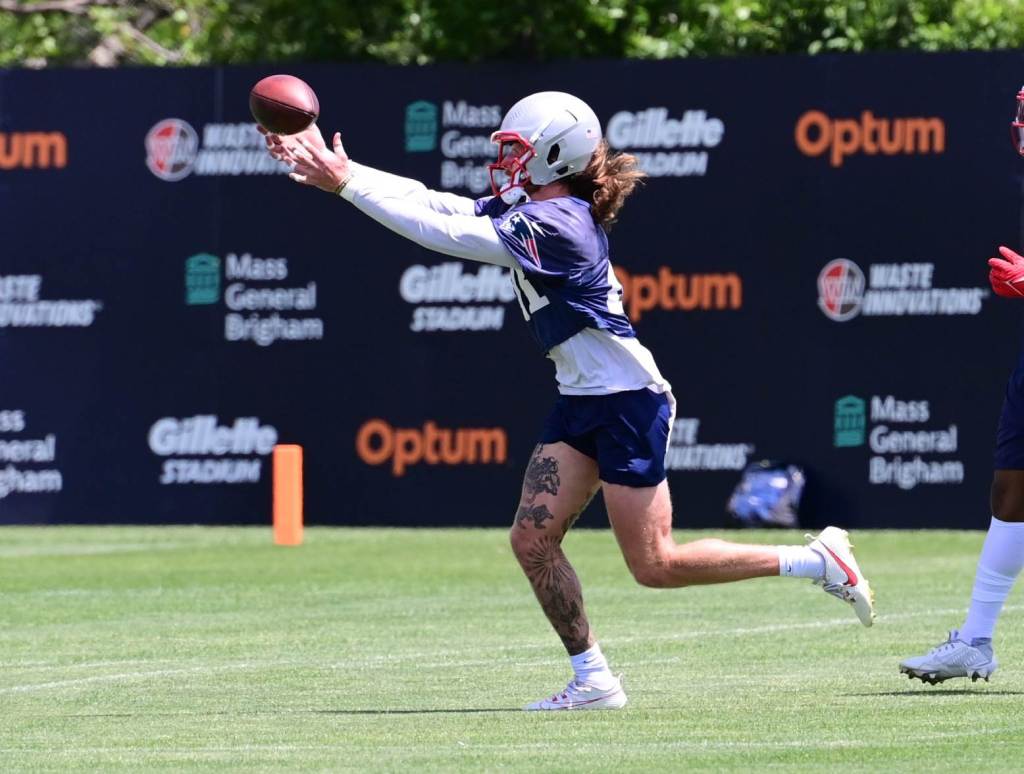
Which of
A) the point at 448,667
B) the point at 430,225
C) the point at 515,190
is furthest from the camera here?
the point at 448,667

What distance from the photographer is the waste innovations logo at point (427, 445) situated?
755 inches

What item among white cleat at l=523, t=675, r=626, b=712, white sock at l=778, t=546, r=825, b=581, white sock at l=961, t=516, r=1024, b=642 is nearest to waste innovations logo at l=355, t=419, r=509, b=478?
white sock at l=961, t=516, r=1024, b=642

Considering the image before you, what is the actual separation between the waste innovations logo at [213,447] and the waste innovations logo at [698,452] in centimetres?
336

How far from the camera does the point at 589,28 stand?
20.5m

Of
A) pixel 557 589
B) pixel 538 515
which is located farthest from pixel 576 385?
pixel 557 589

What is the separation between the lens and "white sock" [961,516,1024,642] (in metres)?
8.98

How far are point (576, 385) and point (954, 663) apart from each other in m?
1.78

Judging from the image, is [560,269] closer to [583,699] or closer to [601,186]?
[601,186]

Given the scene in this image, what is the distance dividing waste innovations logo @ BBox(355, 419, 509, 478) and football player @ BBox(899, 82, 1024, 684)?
33.8ft

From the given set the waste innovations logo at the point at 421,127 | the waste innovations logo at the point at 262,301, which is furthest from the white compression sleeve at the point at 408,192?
the waste innovations logo at the point at 262,301

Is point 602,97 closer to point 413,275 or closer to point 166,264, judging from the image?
point 413,275

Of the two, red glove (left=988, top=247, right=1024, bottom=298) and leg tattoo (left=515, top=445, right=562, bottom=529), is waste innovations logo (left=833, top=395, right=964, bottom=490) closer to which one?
red glove (left=988, top=247, right=1024, bottom=298)

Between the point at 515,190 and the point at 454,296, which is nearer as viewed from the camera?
the point at 515,190

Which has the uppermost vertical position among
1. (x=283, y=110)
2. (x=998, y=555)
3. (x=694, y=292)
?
(x=283, y=110)
